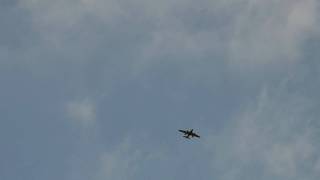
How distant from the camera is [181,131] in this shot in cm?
16250

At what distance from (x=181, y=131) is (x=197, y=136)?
32.3 feet

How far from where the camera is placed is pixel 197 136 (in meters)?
163
